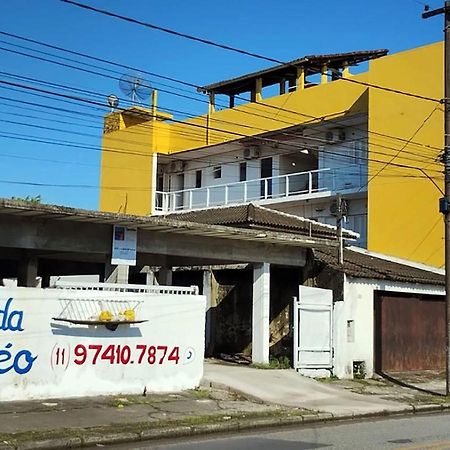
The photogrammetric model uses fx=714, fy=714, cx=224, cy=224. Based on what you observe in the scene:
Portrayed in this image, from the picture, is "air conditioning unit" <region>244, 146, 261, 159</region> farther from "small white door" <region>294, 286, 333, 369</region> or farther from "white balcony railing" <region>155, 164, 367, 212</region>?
"small white door" <region>294, 286, 333, 369</region>

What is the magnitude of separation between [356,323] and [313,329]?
1.74m

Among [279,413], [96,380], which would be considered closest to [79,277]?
[96,380]

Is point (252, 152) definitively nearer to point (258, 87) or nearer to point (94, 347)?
point (258, 87)

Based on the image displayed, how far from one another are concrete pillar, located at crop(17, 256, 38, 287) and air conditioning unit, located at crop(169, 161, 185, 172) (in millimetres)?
21704

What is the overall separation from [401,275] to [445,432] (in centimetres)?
1048

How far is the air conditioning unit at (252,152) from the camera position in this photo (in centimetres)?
3638

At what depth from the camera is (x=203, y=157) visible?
129ft

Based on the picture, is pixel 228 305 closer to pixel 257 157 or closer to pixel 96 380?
pixel 96 380

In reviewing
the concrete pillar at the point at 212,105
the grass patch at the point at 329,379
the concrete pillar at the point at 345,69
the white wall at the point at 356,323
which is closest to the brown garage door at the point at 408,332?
the white wall at the point at 356,323

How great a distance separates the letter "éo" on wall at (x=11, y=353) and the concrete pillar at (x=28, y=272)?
21.2ft

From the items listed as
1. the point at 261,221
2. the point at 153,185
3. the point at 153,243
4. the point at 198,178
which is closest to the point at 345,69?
the point at 198,178

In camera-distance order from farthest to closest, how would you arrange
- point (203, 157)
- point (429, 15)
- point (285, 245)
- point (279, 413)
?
1. point (203, 157)
2. point (285, 245)
3. point (429, 15)
4. point (279, 413)

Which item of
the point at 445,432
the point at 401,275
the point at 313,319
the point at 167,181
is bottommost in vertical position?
the point at 445,432

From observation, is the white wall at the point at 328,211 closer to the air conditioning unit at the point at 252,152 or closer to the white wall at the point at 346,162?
the white wall at the point at 346,162
